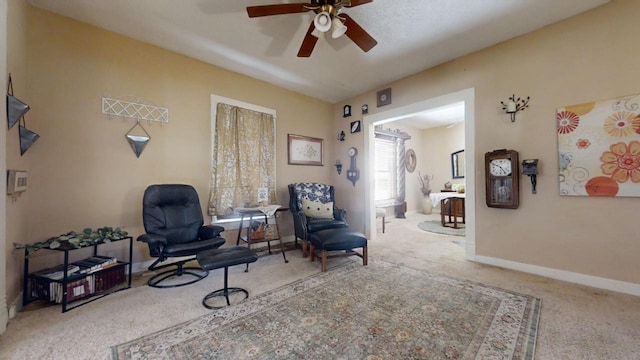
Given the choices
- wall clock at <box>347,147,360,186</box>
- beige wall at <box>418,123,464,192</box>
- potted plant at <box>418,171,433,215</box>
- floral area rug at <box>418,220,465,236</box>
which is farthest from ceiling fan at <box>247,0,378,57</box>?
potted plant at <box>418,171,433,215</box>

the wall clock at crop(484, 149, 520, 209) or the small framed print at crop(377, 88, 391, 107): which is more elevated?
the small framed print at crop(377, 88, 391, 107)

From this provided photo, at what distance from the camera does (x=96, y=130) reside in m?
2.64

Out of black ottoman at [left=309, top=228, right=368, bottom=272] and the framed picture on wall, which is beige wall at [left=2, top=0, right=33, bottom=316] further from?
the framed picture on wall

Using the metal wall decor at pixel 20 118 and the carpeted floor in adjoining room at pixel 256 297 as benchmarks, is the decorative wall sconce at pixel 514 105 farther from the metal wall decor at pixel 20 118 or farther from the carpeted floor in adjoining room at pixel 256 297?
the metal wall decor at pixel 20 118

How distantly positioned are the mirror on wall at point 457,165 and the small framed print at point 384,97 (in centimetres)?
378

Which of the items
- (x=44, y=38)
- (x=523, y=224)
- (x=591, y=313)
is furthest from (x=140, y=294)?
(x=523, y=224)

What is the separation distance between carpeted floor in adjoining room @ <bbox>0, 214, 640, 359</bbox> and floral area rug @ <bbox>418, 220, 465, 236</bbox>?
1865 millimetres

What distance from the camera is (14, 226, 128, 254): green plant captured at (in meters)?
2.01

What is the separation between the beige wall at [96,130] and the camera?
2.35m

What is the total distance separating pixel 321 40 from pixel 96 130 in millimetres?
2710

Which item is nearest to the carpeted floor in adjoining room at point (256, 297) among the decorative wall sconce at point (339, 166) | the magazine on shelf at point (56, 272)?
the magazine on shelf at point (56, 272)

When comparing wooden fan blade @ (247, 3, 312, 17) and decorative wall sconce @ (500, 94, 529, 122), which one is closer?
wooden fan blade @ (247, 3, 312, 17)

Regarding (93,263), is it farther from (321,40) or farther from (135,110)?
(321,40)

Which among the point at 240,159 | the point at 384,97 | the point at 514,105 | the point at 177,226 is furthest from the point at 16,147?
the point at 514,105
